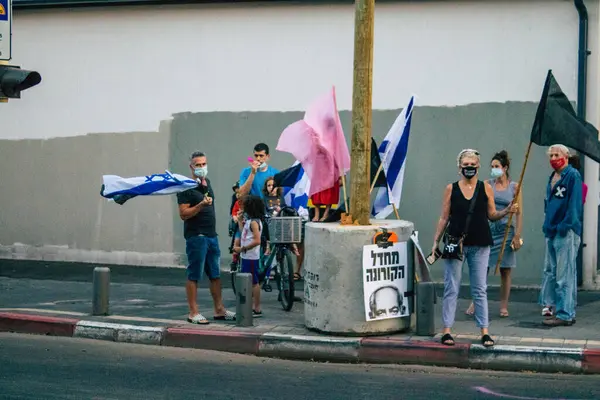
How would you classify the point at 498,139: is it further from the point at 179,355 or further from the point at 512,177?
the point at 179,355

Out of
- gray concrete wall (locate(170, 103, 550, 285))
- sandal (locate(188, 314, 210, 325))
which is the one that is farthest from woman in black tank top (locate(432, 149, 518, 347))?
gray concrete wall (locate(170, 103, 550, 285))

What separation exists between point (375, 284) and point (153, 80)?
7.05m

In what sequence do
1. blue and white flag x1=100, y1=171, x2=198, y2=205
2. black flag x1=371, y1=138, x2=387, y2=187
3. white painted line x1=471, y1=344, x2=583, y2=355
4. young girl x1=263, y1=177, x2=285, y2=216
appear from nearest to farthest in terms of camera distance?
white painted line x1=471, y1=344, x2=583, y2=355
blue and white flag x1=100, y1=171, x2=198, y2=205
black flag x1=371, y1=138, x2=387, y2=187
young girl x1=263, y1=177, x2=285, y2=216

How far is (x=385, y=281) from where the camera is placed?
10.5 meters

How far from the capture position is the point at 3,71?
1209 cm

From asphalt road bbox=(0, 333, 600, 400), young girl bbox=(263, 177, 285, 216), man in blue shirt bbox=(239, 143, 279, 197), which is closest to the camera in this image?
asphalt road bbox=(0, 333, 600, 400)

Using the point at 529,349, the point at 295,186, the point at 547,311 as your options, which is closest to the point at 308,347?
the point at 529,349

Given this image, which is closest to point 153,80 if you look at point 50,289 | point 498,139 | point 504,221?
point 50,289

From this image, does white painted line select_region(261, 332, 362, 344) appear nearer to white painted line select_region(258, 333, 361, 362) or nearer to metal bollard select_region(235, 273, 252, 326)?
white painted line select_region(258, 333, 361, 362)

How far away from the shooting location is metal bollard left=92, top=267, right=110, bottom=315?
11.9 meters

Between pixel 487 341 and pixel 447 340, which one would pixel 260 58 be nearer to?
pixel 447 340

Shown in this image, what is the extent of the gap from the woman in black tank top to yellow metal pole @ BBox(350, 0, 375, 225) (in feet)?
3.09

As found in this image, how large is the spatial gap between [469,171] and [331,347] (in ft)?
7.17

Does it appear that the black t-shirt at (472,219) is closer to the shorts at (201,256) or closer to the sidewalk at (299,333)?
the sidewalk at (299,333)
